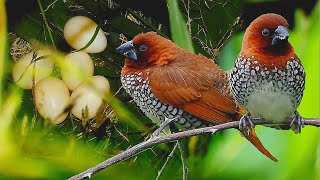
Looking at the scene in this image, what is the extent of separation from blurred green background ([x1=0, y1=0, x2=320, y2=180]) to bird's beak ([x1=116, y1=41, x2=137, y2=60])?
0.04m

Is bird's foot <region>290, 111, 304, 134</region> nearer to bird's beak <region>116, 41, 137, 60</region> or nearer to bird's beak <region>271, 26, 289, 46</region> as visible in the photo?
bird's beak <region>271, 26, 289, 46</region>

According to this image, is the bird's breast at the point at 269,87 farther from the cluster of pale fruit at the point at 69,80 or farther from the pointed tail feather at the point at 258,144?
the cluster of pale fruit at the point at 69,80

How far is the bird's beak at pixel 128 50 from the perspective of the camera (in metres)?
1.13

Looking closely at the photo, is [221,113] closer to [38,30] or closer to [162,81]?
[162,81]

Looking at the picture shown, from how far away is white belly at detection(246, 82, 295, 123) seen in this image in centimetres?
105

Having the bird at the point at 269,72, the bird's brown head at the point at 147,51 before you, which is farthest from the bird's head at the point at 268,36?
the bird's brown head at the point at 147,51

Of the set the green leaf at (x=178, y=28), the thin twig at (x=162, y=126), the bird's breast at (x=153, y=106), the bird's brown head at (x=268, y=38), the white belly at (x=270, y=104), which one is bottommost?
the thin twig at (x=162, y=126)

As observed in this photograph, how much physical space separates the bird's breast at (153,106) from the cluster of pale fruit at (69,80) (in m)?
0.04

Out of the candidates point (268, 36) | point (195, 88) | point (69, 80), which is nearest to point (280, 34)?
point (268, 36)

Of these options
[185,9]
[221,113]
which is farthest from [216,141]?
[185,9]

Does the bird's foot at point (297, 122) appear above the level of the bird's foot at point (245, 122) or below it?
above

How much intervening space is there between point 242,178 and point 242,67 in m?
0.13

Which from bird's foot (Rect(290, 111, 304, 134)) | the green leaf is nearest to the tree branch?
bird's foot (Rect(290, 111, 304, 134))

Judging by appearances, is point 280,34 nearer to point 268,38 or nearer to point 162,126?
point 268,38
